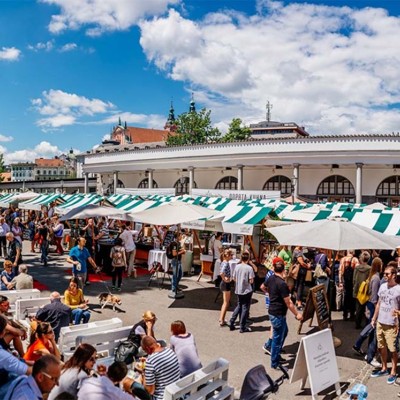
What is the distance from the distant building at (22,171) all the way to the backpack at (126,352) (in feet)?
476

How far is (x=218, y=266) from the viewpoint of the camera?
11.6 metres

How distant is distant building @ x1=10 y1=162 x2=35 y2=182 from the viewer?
140975 mm

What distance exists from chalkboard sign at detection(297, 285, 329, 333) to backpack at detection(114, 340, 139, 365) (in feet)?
9.91

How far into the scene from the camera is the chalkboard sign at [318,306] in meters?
7.30

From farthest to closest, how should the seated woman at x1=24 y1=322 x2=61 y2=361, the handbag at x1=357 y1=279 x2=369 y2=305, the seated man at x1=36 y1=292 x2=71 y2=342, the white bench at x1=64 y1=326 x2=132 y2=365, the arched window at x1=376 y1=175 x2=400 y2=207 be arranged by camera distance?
1. the arched window at x1=376 y1=175 x2=400 y2=207
2. the handbag at x1=357 y1=279 x2=369 y2=305
3. the seated man at x1=36 y1=292 x2=71 y2=342
4. the white bench at x1=64 y1=326 x2=132 y2=365
5. the seated woman at x1=24 y1=322 x2=61 y2=361

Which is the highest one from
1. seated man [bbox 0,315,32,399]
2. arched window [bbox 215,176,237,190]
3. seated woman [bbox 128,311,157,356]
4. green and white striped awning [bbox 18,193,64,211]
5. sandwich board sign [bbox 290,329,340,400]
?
arched window [bbox 215,176,237,190]

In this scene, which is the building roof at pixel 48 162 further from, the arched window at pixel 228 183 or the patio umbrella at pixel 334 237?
the patio umbrella at pixel 334 237

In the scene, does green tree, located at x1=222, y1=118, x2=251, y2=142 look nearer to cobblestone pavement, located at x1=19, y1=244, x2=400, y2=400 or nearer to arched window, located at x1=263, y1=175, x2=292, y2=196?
arched window, located at x1=263, y1=175, x2=292, y2=196

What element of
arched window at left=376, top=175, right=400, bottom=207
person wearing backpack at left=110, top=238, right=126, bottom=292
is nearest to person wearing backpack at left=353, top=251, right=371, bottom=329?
person wearing backpack at left=110, top=238, right=126, bottom=292

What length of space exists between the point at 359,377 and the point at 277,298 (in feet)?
5.49

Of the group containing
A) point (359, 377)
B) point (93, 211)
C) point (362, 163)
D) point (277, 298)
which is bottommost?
point (359, 377)

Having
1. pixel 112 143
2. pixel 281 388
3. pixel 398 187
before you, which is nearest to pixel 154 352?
pixel 281 388

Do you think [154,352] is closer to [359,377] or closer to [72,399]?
[72,399]

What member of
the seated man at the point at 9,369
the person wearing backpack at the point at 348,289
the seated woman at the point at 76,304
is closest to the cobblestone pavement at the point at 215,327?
the person wearing backpack at the point at 348,289
